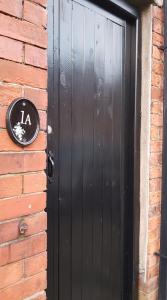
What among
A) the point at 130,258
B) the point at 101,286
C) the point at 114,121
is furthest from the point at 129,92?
the point at 101,286

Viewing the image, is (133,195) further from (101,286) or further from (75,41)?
(75,41)

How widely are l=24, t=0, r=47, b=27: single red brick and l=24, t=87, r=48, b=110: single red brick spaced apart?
1.04ft

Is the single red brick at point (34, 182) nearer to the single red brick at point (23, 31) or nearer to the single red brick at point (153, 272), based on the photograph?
the single red brick at point (23, 31)

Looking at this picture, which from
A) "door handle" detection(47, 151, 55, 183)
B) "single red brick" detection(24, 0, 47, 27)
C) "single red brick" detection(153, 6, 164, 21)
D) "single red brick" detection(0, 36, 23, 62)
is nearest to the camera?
"single red brick" detection(0, 36, 23, 62)

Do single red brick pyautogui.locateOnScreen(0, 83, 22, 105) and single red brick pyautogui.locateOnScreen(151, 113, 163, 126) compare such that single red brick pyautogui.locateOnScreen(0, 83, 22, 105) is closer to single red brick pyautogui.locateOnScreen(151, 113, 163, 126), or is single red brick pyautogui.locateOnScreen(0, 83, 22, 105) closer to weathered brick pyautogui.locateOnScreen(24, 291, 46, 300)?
weathered brick pyautogui.locateOnScreen(24, 291, 46, 300)

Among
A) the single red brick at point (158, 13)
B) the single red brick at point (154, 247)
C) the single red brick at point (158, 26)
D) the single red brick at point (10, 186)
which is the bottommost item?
the single red brick at point (154, 247)

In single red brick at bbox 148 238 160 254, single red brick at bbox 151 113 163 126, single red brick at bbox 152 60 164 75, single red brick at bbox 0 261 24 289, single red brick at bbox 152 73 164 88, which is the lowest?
single red brick at bbox 148 238 160 254

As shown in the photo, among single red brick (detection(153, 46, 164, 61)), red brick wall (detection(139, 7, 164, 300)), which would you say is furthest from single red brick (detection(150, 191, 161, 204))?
single red brick (detection(153, 46, 164, 61))

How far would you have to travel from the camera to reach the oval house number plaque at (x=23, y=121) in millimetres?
1482

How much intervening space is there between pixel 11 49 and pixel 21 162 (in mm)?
499

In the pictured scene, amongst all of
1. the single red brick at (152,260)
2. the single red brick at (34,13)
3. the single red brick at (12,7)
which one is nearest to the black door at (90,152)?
the single red brick at (152,260)

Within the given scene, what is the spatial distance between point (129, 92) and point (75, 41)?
0.60 metres

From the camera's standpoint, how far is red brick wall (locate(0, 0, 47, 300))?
4.82 ft

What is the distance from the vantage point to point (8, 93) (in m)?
1.48
